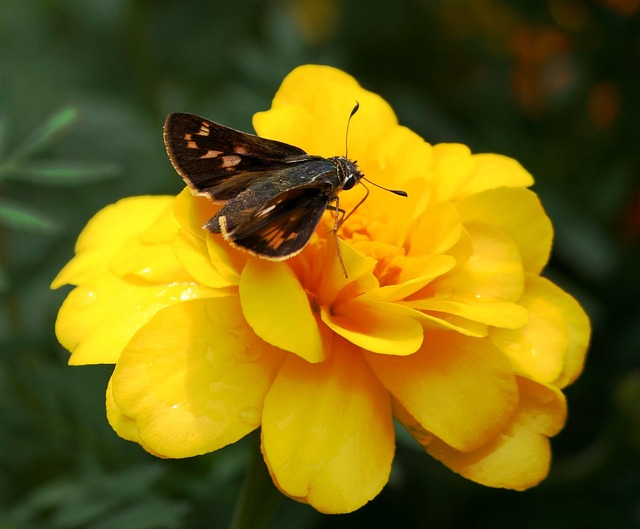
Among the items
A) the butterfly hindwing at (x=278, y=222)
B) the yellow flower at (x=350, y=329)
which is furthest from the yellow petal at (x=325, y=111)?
the butterfly hindwing at (x=278, y=222)

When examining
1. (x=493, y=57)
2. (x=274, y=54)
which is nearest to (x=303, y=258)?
(x=274, y=54)

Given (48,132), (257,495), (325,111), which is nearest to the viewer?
(257,495)

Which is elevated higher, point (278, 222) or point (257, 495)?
point (278, 222)

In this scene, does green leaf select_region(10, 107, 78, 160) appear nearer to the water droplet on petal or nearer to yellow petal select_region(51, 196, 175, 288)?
yellow petal select_region(51, 196, 175, 288)

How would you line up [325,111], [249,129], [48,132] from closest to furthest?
1. [325,111]
2. [48,132]
3. [249,129]

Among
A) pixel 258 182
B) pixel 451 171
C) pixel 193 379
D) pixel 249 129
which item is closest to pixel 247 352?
pixel 193 379

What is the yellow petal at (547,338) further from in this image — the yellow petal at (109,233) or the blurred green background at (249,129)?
the yellow petal at (109,233)

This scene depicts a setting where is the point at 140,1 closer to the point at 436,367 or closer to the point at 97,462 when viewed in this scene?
the point at 97,462

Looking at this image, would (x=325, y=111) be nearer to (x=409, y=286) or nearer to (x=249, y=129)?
(x=409, y=286)

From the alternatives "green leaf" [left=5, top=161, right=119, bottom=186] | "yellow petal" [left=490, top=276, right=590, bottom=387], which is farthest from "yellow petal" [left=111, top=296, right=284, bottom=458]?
"green leaf" [left=5, top=161, right=119, bottom=186]
